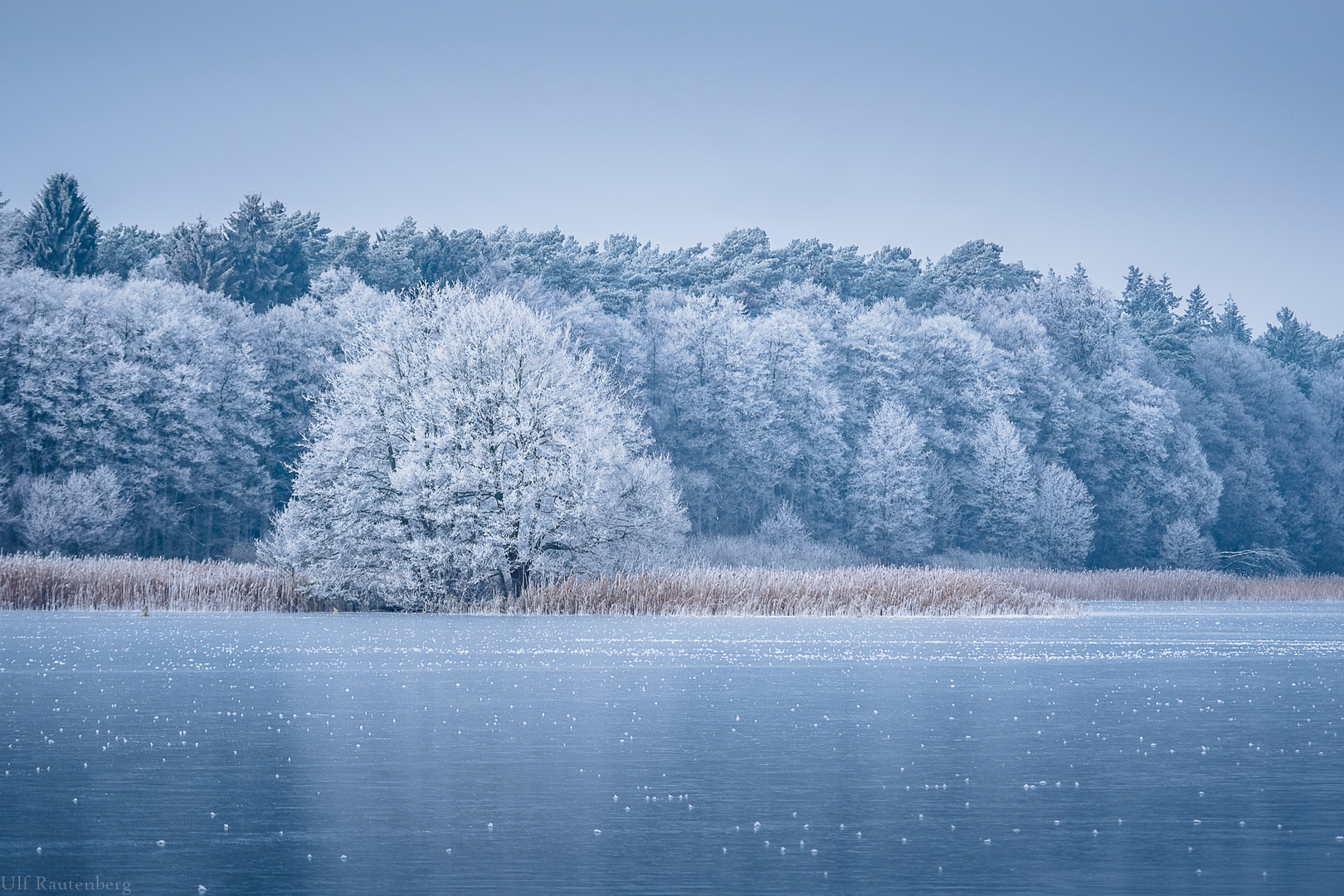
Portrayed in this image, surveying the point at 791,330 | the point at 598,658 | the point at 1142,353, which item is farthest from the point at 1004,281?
the point at 598,658

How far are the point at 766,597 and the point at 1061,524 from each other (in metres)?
44.0

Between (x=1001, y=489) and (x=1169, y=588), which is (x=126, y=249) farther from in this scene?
(x=1169, y=588)

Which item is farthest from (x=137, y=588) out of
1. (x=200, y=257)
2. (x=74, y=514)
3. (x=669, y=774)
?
(x=200, y=257)

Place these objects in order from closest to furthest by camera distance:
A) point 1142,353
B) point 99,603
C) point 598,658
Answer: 1. point 598,658
2. point 99,603
3. point 1142,353

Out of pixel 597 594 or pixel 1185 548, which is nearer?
pixel 597 594

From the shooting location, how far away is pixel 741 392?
78750 millimetres

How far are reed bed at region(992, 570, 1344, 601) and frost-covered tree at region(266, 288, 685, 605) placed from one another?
745 inches

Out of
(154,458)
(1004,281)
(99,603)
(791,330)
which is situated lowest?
(99,603)

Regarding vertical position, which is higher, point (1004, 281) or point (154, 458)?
point (1004, 281)

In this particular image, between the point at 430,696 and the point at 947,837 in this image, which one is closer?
the point at 947,837

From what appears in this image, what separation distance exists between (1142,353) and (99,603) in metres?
72.5

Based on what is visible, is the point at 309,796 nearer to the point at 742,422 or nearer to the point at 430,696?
the point at 430,696

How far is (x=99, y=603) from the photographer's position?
37188mm

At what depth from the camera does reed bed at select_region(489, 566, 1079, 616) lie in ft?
122
